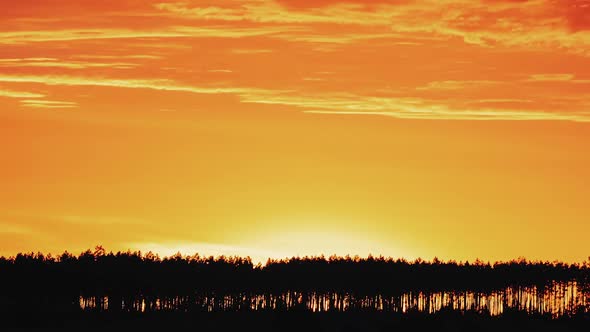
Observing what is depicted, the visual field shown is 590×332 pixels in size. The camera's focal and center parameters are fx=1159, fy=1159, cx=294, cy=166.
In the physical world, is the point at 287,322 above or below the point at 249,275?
below

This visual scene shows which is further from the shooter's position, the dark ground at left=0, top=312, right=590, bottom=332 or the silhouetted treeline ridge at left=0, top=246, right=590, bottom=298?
the silhouetted treeline ridge at left=0, top=246, right=590, bottom=298

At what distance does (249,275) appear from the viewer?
7180 inches

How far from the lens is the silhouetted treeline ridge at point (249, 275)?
170500 mm

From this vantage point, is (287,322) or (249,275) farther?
(249,275)

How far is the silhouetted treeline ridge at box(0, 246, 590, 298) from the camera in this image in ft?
559

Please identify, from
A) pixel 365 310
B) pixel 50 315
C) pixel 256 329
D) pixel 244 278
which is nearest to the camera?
pixel 256 329

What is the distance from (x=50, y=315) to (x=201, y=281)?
39.3 m

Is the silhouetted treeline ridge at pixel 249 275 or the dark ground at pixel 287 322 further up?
the silhouetted treeline ridge at pixel 249 275

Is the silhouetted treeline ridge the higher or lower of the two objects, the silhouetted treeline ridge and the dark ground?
the higher

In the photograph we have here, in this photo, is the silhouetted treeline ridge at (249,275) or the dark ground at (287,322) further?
the silhouetted treeline ridge at (249,275)

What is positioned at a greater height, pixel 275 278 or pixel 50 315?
pixel 275 278

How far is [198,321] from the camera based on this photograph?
143625 millimetres

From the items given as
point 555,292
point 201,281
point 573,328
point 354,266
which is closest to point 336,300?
point 354,266

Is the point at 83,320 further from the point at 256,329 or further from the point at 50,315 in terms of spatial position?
the point at 256,329
